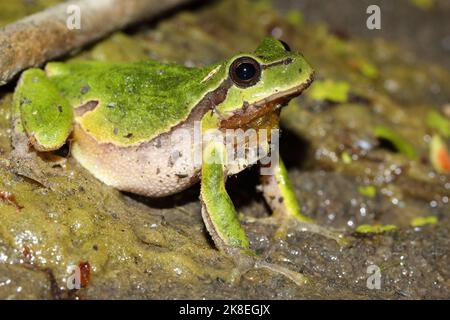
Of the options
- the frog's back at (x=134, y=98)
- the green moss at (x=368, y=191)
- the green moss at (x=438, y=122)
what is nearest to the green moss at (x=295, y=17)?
the green moss at (x=438, y=122)

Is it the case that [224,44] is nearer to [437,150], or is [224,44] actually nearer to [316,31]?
[316,31]

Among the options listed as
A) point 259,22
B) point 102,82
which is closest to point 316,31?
point 259,22

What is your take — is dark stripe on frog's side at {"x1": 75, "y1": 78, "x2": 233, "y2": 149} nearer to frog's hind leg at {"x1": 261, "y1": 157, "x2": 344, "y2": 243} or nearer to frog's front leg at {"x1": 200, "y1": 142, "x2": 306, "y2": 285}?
frog's front leg at {"x1": 200, "y1": 142, "x2": 306, "y2": 285}

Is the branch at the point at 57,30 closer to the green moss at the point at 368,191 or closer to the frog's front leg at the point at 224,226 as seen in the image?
the frog's front leg at the point at 224,226

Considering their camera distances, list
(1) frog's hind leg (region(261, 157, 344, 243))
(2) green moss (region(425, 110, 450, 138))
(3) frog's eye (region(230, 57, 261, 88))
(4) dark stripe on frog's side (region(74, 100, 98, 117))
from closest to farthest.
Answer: (3) frog's eye (region(230, 57, 261, 88)) → (4) dark stripe on frog's side (region(74, 100, 98, 117)) → (1) frog's hind leg (region(261, 157, 344, 243)) → (2) green moss (region(425, 110, 450, 138))

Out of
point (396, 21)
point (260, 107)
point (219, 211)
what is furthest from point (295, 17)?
point (219, 211)

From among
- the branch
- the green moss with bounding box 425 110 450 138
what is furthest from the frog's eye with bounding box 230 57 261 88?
the green moss with bounding box 425 110 450 138

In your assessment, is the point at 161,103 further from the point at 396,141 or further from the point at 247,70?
the point at 396,141
